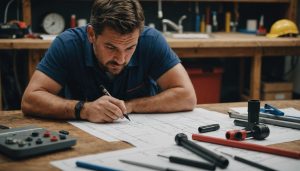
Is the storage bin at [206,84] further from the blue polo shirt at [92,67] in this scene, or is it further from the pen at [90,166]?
the pen at [90,166]

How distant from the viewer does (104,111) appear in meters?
1.26

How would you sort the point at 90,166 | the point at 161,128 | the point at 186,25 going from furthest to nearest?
the point at 186,25 → the point at 161,128 → the point at 90,166

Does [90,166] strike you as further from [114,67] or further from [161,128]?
[114,67]

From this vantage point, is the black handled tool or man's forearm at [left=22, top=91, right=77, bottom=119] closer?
the black handled tool

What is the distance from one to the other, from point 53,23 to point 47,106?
221 cm

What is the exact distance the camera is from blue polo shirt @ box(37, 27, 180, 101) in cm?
162

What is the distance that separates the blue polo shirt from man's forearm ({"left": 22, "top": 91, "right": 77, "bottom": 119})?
113mm

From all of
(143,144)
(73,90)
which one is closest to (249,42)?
(73,90)

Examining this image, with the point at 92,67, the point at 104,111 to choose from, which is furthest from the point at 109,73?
the point at 104,111

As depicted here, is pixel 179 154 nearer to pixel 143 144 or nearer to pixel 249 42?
pixel 143 144

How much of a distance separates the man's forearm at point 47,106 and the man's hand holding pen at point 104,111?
6cm

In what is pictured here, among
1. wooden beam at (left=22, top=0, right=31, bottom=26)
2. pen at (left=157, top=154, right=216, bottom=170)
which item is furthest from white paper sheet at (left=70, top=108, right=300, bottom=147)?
wooden beam at (left=22, top=0, right=31, bottom=26)

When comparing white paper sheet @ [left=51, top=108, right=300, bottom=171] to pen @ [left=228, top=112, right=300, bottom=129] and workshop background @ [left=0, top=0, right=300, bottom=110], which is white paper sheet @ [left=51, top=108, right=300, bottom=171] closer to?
pen @ [left=228, top=112, right=300, bottom=129]

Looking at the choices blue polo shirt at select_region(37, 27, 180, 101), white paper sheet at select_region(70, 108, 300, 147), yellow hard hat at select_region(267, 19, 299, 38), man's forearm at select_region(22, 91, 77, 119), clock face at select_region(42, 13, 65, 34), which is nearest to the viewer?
white paper sheet at select_region(70, 108, 300, 147)
